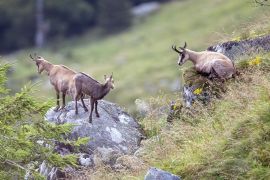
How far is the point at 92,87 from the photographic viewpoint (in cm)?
1653

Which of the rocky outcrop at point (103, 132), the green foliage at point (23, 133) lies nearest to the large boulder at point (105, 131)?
the rocky outcrop at point (103, 132)

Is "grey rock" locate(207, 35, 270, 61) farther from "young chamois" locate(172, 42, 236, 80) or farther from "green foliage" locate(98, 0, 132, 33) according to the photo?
"green foliage" locate(98, 0, 132, 33)

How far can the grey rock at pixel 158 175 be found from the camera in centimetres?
1244

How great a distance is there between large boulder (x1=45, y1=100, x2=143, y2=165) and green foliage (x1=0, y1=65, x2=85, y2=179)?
861 millimetres

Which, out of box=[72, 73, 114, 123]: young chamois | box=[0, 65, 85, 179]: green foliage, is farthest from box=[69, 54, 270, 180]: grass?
box=[72, 73, 114, 123]: young chamois

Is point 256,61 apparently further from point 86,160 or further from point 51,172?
point 51,172

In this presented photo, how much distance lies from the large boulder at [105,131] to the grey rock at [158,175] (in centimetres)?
266

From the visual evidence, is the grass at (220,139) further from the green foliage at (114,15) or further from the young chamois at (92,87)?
the green foliage at (114,15)

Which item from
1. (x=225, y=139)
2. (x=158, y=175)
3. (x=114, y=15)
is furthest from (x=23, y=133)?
(x=114, y=15)

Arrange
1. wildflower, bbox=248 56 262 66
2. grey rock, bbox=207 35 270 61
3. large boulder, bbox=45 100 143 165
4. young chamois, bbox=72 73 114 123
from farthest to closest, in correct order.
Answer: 1. grey rock, bbox=207 35 270 61
2. young chamois, bbox=72 73 114 123
3. wildflower, bbox=248 56 262 66
4. large boulder, bbox=45 100 143 165

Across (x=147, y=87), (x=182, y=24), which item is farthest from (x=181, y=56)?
(x=182, y=24)

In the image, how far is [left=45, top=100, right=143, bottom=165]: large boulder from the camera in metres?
15.7

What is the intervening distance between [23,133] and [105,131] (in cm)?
236

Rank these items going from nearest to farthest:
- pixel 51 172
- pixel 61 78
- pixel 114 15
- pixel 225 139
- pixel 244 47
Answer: pixel 225 139 < pixel 51 172 < pixel 244 47 < pixel 61 78 < pixel 114 15
